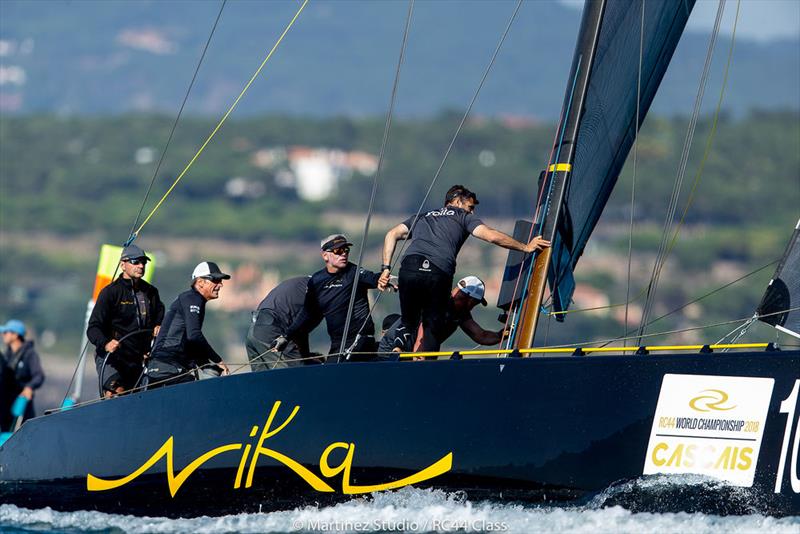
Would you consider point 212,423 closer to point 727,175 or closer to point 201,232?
point 201,232

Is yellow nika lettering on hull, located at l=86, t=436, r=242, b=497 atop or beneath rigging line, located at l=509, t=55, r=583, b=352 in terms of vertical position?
beneath

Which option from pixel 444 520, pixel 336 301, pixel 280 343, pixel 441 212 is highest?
pixel 441 212

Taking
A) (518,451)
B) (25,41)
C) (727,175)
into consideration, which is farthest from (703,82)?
(25,41)

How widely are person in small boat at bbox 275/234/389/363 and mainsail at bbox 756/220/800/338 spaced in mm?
1800

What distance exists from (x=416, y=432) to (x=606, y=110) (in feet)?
6.19

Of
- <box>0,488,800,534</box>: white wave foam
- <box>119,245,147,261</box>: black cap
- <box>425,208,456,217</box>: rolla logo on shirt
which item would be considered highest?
<box>425,208,456,217</box>: rolla logo on shirt

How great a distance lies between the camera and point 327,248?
23.0ft

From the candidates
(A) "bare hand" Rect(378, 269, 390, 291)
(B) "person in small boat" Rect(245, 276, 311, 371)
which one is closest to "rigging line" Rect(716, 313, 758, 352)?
(A) "bare hand" Rect(378, 269, 390, 291)

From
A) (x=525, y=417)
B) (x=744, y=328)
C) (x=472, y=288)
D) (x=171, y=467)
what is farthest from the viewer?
(x=472, y=288)

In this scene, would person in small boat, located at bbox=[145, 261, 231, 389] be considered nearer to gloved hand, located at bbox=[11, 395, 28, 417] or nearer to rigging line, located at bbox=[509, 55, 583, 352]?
rigging line, located at bbox=[509, 55, 583, 352]

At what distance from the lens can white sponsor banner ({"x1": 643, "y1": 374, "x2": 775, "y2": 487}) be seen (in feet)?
19.3

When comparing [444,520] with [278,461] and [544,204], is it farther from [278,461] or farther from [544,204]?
[544,204]

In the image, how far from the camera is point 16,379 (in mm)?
A: 9859

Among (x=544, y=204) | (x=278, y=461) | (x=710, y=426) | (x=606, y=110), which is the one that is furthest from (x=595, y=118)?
(x=278, y=461)
